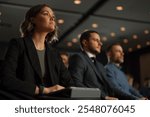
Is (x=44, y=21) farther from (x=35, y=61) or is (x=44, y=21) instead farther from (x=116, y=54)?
(x=116, y=54)

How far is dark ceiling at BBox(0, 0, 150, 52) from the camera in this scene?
6430mm

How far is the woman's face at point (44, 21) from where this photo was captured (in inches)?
80.0

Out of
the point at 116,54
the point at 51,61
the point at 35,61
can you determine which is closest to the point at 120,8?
the point at 116,54

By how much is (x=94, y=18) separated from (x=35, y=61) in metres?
5.61

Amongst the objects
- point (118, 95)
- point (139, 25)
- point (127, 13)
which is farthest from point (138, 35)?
point (118, 95)

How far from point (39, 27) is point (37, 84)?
0.42 m

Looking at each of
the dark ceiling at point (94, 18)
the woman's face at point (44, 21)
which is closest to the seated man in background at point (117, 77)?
the woman's face at point (44, 21)

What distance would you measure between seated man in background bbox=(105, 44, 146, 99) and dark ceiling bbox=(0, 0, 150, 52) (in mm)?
3263

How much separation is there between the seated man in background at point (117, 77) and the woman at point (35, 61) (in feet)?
2.26

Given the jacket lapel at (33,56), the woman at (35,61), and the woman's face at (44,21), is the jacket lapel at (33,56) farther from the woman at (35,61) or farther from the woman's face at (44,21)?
the woman's face at (44,21)

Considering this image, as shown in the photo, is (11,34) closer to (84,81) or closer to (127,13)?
(127,13)

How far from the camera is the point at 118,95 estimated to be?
2.53m

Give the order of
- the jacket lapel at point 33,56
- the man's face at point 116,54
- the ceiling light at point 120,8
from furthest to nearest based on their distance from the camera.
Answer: the ceiling light at point 120,8 < the man's face at point 116,54 < the jacket lapel at point 33,56

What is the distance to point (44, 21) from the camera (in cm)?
205
